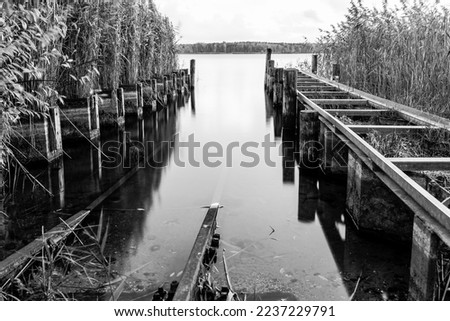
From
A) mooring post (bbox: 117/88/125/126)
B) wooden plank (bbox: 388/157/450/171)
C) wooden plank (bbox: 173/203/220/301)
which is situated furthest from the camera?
mooring post (bbox: 117/88/125/126)

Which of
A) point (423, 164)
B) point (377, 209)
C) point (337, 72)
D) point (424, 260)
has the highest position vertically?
point (337, 72)

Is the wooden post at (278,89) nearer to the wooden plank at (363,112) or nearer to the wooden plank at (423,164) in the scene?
the wooden plank at (363,112)

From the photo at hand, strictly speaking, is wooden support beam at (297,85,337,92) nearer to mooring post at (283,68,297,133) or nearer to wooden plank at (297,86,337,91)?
wooden plank at (297,86,337,91)

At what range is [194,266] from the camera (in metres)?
2.89

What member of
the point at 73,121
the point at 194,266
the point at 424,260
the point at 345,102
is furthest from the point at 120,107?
the point at 424,260

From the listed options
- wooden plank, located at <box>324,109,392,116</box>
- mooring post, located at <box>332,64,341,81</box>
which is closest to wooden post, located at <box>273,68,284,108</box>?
mooring post, located at <box>332,64,341,81</box>

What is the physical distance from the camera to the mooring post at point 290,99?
31.9 feet

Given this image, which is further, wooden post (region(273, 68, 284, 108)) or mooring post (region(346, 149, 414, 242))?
wooden post (region(273, 68, 284, 108))

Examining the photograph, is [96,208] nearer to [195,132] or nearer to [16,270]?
[16,270]

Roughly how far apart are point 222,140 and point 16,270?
7.03m

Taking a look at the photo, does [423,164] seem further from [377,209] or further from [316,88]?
[316,88]

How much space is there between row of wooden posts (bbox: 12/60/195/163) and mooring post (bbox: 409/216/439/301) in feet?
14.2

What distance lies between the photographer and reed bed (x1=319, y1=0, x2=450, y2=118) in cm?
722

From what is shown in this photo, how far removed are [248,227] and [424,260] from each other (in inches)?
76.8
